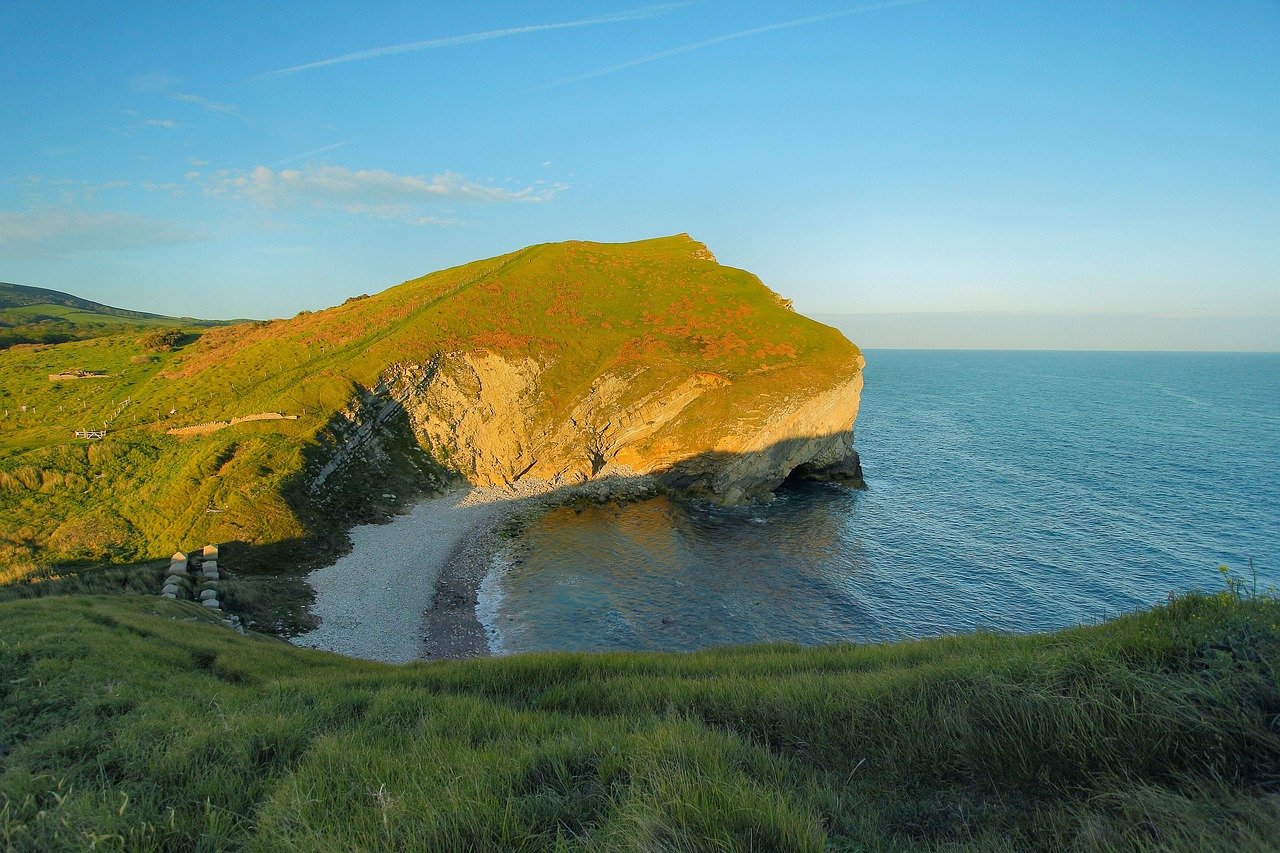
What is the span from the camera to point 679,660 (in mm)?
11250

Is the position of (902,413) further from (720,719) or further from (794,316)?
(720,719)

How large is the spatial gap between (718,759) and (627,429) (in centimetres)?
4021

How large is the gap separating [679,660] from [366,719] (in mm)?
6851

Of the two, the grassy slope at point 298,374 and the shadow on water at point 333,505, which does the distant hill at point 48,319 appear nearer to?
the grassy slope at point 298,374

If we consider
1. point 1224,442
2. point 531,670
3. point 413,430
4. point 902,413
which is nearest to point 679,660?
point 531,670

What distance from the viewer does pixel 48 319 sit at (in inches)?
3221

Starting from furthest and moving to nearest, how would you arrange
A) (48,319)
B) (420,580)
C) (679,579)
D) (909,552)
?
(48,319) < (909,552) < (679,579) < (420,580)

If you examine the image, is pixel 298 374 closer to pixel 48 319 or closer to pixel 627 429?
pixel 627 429

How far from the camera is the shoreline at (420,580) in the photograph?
22656 millimetres

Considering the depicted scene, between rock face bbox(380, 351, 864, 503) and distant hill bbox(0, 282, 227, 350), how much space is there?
175 ft

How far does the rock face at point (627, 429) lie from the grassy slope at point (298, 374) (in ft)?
3.96

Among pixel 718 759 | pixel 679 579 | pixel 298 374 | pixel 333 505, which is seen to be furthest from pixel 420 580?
pixel 718 759

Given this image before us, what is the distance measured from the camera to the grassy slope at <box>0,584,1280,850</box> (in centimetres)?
342

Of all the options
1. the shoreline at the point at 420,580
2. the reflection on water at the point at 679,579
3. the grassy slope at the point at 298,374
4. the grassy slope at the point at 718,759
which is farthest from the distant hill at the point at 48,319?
the grassy slope at the point at 718,759
